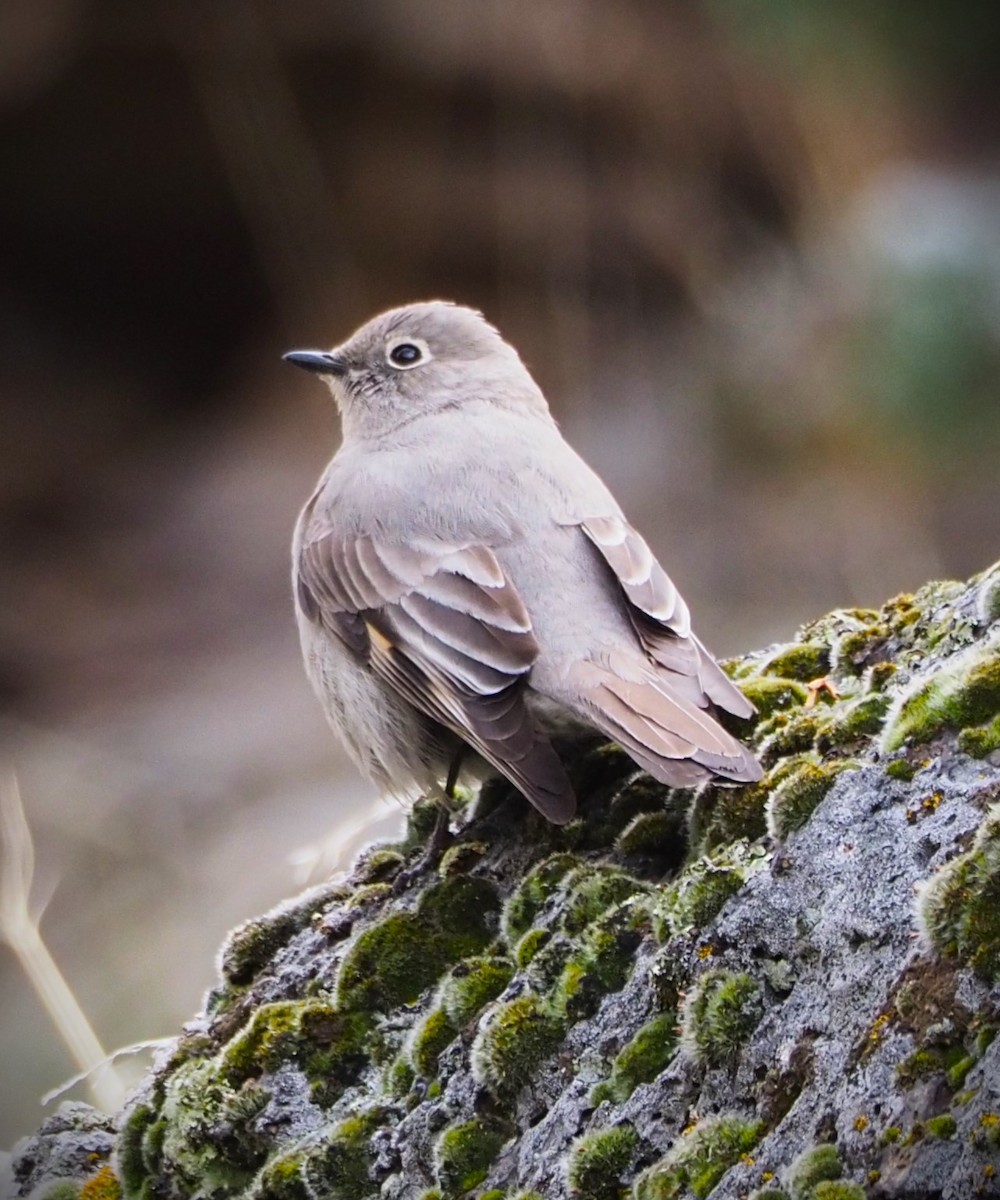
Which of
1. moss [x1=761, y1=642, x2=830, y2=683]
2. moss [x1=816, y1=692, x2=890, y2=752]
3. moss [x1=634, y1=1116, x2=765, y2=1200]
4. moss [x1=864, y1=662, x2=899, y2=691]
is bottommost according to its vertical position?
moss [x1=634, y1=1116, x2=765, y2=1200]

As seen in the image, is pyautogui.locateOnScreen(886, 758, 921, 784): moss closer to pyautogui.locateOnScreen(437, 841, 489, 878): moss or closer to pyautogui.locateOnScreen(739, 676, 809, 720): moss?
pyautogui.locateOnScreen(739, 676, 809, 720): moss

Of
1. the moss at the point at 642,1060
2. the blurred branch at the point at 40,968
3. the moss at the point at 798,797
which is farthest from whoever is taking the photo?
the blurred branch at the point at 40,968

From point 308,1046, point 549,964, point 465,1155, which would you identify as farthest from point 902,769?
point 308,1046

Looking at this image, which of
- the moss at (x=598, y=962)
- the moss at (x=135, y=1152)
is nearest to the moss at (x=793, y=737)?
the moss at (x=598, y=962)

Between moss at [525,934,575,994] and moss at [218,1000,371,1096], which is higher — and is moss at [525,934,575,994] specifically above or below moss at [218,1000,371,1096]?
below

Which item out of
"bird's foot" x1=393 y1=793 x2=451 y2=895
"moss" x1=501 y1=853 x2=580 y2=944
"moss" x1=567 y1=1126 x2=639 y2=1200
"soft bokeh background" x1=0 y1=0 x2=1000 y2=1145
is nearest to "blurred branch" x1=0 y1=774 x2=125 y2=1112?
"bird's foot" x1=393 y1=793 x2=451 y2=895

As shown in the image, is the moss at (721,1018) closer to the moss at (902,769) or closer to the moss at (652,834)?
the moss at (902,769)

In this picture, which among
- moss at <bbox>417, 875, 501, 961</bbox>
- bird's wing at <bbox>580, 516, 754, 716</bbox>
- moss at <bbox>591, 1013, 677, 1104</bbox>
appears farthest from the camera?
bird's wing at <bbox>580, 516, 754, 716</bbox>
